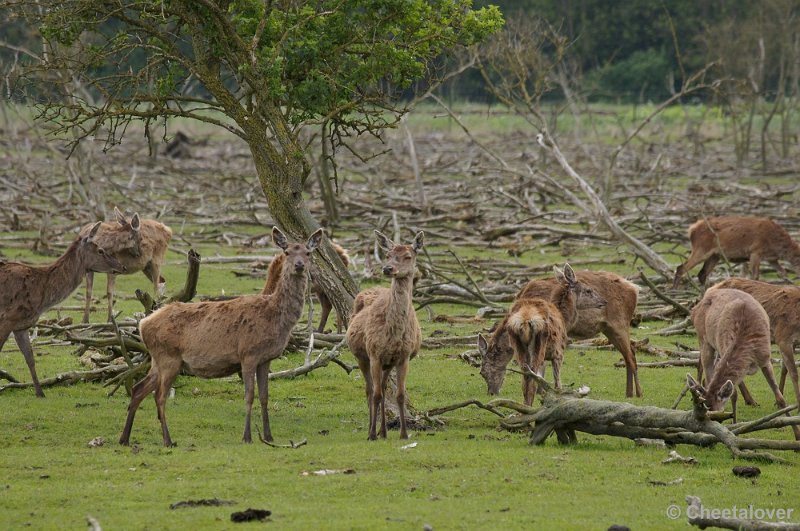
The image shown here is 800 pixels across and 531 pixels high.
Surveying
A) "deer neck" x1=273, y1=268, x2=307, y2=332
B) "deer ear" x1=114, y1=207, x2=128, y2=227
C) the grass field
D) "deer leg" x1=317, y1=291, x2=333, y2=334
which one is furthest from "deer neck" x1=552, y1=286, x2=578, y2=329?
"deer ear" x1=114, y1=207, x2=128, y2=227

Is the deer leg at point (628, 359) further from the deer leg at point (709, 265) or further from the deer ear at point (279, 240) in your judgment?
the deer leg at point (709, 265)

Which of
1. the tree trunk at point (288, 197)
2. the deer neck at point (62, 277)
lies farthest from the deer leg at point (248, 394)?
the deer neck at point (62, 277)

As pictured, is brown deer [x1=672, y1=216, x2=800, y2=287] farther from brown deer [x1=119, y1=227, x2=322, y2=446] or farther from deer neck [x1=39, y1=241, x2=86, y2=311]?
brown deer [x1=119, y1=227, x2=322, y2=446]

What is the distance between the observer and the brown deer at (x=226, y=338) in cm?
1087

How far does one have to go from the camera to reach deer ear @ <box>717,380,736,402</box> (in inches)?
405

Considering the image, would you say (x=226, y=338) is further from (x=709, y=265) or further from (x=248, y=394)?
(x=709, y=265)

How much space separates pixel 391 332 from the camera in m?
10.9

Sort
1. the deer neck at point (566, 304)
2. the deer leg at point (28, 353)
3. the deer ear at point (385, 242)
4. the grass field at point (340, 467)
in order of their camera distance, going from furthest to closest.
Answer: the deer neck at point (566, 304)
the deer leg at point (28, 353)
the deer ear at point (385, 242)
the grass field at point (340, 467)

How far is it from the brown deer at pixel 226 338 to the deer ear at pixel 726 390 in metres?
3.95

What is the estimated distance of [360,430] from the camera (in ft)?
38.4

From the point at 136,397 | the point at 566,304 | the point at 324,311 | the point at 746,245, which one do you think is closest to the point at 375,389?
the point at 136,397

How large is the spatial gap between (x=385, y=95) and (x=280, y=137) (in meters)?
1.29

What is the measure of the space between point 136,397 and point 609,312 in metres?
5.91

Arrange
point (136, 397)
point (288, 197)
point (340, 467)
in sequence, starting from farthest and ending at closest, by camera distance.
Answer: point (288, 197) < point (136, 397) < point (340, 467)
